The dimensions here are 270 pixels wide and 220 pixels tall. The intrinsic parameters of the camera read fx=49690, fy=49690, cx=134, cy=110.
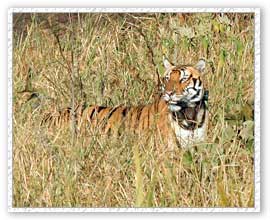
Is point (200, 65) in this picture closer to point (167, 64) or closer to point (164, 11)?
point (167, 64)

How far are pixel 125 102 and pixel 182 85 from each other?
220mm

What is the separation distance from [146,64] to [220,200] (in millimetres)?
573

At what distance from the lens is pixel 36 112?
18375 centimetres

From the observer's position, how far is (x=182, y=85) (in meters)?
184

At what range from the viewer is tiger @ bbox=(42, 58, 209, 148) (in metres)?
184

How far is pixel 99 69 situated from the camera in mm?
183750

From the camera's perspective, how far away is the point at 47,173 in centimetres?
18375

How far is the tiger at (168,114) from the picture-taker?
183750 millimetres

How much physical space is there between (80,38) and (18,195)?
2.05ft

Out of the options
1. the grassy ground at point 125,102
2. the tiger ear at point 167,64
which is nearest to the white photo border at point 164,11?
the grassy ground at point 125,102

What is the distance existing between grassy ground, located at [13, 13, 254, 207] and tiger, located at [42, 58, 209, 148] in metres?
0.03

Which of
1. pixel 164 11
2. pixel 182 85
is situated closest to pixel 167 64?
pixel 182 85

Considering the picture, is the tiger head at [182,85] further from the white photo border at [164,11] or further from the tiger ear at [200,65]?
the white photo border at [164,11]

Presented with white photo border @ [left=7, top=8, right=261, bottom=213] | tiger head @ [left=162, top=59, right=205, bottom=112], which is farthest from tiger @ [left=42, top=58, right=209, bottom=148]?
white photo border @ [left=7, top=8, right=261, bottom=213]
